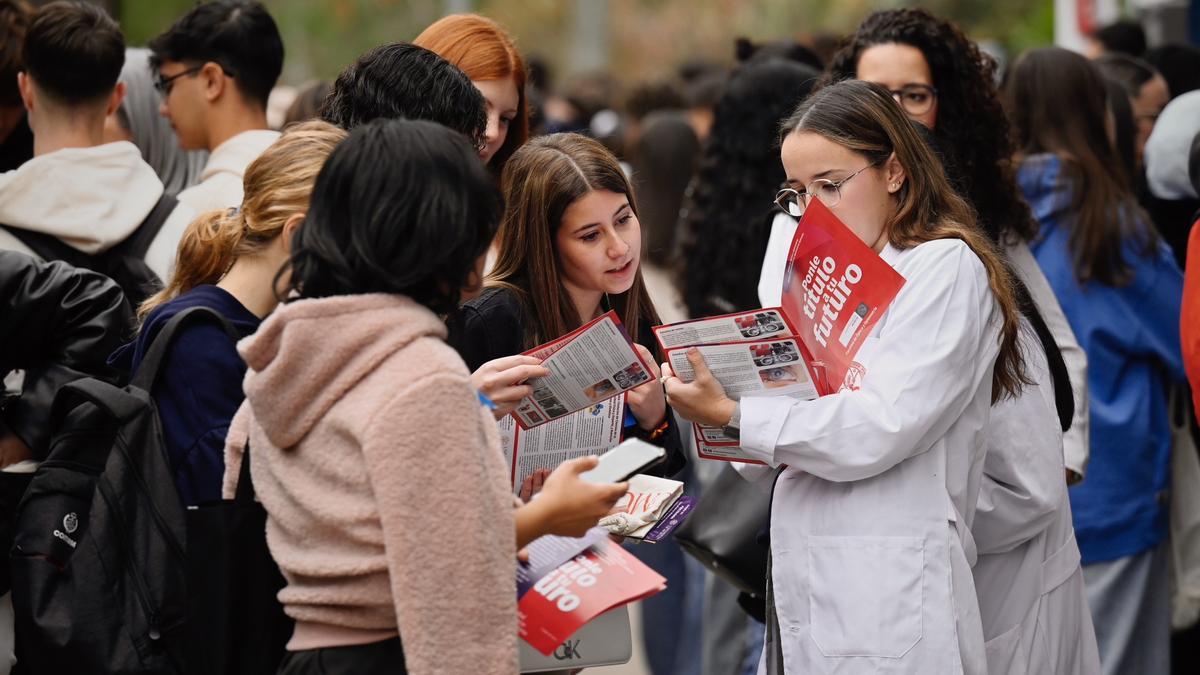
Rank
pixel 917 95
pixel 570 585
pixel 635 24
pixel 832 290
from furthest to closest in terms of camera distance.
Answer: pixel 635 24
pixel 917 95
pixel 832 290
pixel 570 585

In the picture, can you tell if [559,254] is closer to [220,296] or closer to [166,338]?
[220,296]

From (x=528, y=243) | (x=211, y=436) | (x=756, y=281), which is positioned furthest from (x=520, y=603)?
(x=756, y=281)

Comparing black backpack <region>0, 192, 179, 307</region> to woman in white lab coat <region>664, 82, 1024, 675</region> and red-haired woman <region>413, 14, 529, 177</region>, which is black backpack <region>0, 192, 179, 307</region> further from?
woman in white lab coat <region>664, 82, 1024, 675</region>

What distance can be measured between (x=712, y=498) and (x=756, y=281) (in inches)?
50.9

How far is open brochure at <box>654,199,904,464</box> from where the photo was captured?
9.18 feet

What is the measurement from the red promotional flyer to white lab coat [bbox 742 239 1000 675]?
0.07 metres

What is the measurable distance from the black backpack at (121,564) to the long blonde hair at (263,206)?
0.25 m

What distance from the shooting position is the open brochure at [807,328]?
9.18 ft

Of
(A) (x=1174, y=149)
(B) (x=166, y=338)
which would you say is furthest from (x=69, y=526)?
(A) (x=1174, y=149)

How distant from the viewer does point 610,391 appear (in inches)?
114

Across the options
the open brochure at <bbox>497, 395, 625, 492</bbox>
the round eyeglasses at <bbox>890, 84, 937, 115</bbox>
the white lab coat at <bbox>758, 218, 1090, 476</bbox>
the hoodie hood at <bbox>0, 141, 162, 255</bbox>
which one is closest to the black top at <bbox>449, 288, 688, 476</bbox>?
the open brochure at <bbox>497, 395, 625, 492</bbox>

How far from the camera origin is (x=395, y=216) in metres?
2.23

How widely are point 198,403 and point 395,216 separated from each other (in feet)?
2.24

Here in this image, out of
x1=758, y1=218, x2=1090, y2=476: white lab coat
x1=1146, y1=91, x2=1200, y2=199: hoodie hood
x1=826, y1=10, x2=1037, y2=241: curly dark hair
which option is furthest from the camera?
x1=1146, y1=91, x2=1200, y2=199: hoodie hood
